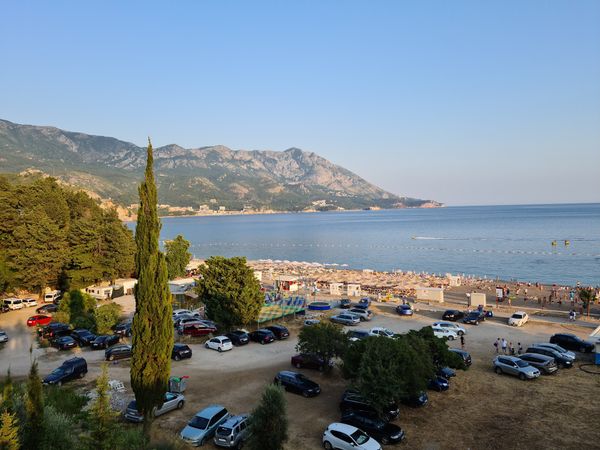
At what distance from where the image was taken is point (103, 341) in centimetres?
2720

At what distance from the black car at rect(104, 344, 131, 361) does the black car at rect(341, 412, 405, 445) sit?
1512cm

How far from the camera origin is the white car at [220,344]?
2639 centimetres

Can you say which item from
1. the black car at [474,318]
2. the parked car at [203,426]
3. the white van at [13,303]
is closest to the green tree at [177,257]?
the white van at [13,303]

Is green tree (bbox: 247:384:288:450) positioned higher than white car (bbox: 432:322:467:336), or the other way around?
green tree (bbox: 247:384:288:450)

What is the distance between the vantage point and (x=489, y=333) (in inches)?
1218

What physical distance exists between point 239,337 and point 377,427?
1424 centimetres

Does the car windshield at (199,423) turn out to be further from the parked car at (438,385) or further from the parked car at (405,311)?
the parked car at (405,311)

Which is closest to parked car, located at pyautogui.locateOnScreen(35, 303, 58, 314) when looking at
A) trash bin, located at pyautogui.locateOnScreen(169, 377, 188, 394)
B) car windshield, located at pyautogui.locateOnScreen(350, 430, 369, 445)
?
trash bin, located at pyautogui.locateOnScreen(169, 377, 188, 394)

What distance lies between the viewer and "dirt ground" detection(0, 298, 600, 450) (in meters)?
15.6

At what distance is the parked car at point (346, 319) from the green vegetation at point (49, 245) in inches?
1044

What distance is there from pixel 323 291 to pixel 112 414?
4266 cm

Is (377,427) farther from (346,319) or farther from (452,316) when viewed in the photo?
(452,316)

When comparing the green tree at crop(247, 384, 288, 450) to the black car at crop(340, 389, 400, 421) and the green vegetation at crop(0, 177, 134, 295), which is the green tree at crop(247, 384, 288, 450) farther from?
the green vegetation at crop(0, 177, 134, 295)

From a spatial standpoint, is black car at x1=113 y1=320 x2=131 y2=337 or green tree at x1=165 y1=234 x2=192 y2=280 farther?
green tree at x1=165 y1=234 x2=192 y2=280
